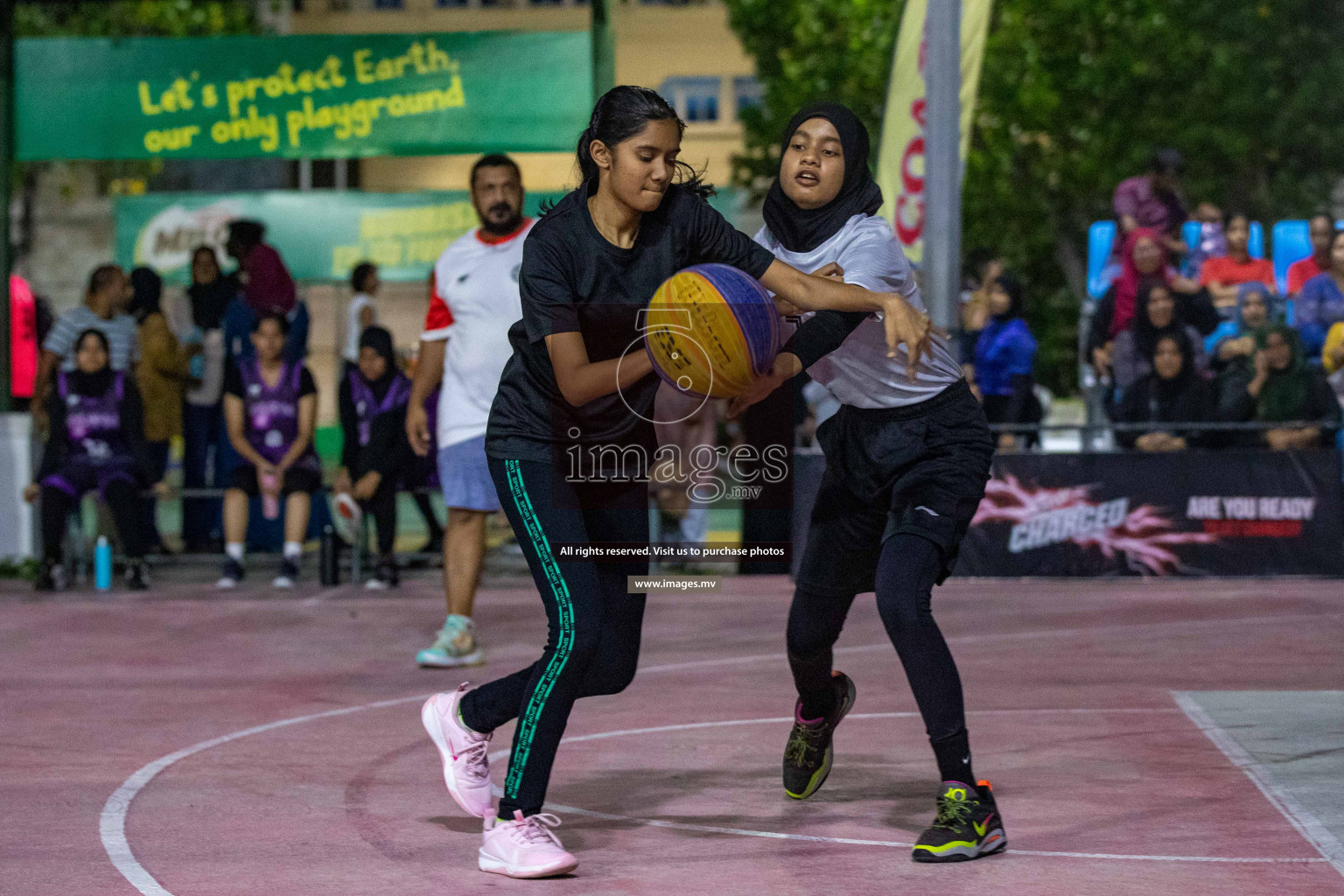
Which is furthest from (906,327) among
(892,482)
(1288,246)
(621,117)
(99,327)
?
(1288,246)

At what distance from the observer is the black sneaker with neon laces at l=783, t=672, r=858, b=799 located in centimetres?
631

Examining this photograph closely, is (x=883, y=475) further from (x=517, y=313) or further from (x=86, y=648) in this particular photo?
(x=86, y=648)

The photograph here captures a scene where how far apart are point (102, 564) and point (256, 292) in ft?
7.98

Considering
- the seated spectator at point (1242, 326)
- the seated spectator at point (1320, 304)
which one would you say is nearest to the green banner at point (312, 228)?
the seated spectator at point (1242, 326)

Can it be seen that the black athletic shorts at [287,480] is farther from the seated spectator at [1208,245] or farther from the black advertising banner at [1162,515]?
the seated spectator at [1208,245]

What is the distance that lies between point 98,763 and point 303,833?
1.61 m

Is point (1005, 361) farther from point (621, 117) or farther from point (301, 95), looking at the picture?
point (621, 117)

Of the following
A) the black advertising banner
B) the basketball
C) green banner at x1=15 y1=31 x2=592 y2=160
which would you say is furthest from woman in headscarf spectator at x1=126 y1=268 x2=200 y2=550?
the basketball

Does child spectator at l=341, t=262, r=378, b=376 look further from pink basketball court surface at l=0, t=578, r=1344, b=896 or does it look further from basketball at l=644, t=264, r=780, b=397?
basketball at l=644, t=264, r=780, b=397

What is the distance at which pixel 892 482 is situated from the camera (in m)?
Result: 5.90

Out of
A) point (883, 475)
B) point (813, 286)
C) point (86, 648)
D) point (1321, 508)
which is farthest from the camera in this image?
point (1321, 508)

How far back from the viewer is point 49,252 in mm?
45656

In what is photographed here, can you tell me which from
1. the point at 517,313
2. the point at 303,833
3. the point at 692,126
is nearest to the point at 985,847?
the point at 303,833

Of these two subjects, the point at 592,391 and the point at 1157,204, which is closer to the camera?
the point at 592,391
